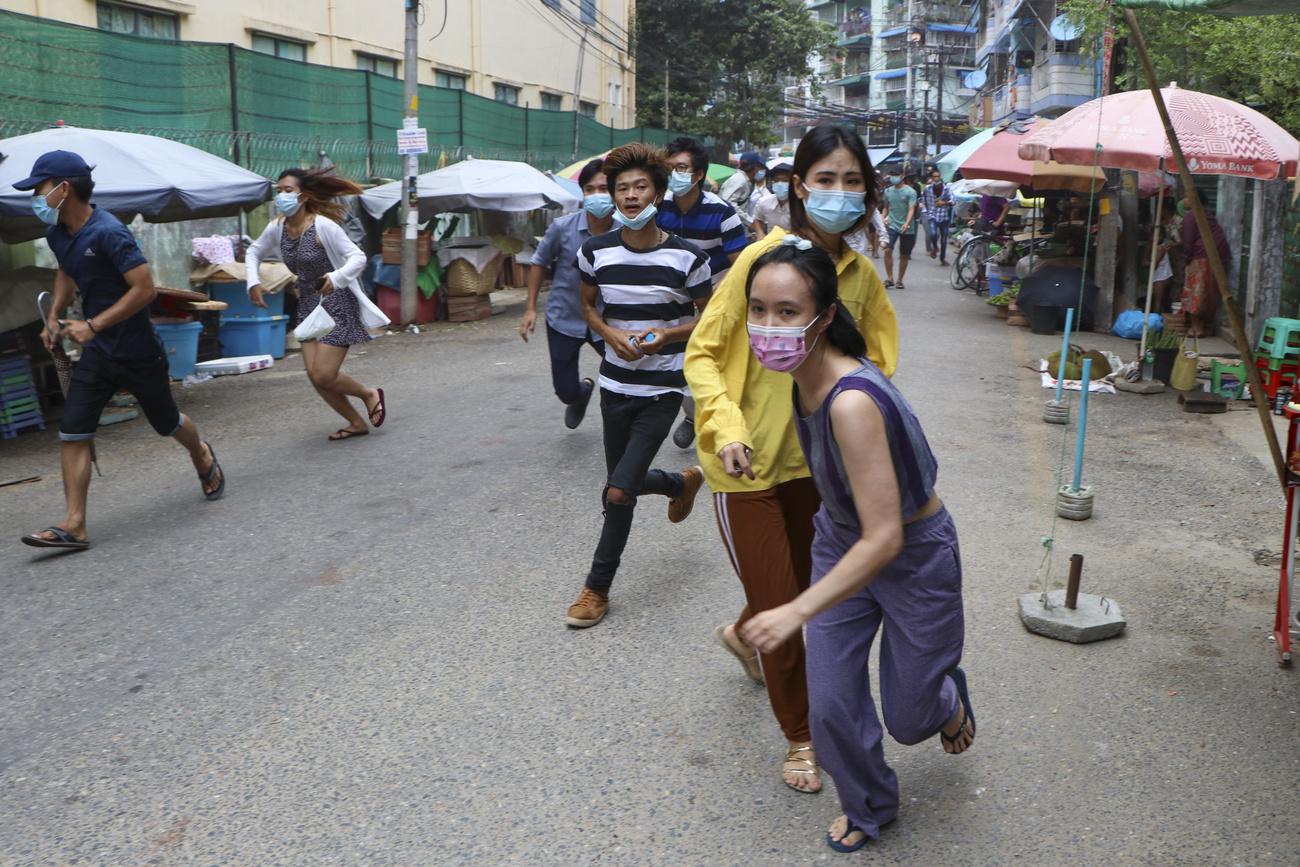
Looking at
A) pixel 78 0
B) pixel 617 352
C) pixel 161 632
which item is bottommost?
pixel 161 632

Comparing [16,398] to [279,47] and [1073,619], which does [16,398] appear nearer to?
[1073,619]

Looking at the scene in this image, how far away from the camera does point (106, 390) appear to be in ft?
18.7

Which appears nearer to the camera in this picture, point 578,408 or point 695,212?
point 695,212

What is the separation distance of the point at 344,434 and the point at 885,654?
5.57 m

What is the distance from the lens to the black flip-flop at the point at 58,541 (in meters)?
5.28

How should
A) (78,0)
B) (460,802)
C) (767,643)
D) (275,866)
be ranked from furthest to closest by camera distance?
(78,0)
(460,802)
(275,866)
(767,643)

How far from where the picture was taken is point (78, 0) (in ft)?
43.8

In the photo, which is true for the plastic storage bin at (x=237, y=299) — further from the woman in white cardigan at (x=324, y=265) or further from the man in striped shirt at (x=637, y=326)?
the man in striped shirt at (x=637, y=326)

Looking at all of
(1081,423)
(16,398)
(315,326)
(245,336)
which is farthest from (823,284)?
(245,336)

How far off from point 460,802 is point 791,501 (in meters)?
1.24

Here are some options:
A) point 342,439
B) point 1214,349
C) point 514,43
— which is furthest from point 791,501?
point 514,43

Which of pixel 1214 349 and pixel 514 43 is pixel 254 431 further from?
pixel 514 43

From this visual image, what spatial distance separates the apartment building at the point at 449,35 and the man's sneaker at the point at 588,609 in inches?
431

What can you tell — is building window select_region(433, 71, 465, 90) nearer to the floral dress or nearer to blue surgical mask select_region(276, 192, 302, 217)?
blue surgical mask select_region(276, 192, 302, 217)
